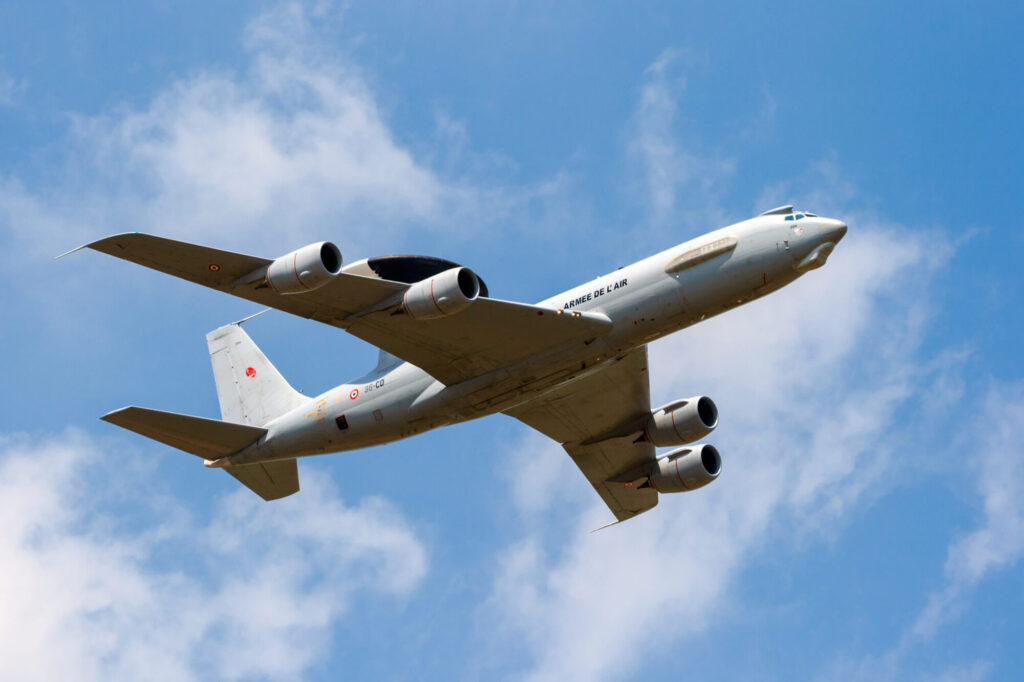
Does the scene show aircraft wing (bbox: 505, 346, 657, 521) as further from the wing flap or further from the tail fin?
the tail fin

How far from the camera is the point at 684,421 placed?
45.9m

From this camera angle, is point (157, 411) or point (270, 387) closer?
point (157, 411)

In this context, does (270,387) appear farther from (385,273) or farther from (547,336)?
(547,336)

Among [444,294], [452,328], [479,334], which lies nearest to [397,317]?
[452,328]

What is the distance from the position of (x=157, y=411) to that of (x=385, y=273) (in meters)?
9.40

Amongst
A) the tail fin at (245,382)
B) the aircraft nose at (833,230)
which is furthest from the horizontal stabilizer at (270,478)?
the aircraft nose at (833,230)

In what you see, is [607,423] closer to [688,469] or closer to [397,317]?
[688,469]

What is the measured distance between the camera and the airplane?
35812mm

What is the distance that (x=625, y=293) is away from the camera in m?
38.6

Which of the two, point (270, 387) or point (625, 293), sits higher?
point (270, 387)

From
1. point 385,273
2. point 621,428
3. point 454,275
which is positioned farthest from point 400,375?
point 621,428

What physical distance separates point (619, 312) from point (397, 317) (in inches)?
277

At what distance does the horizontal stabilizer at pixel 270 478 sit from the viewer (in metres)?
46.4

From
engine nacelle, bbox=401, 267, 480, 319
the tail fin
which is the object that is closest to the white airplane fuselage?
engine nacelle, bbox=401, 267, 480, 319
